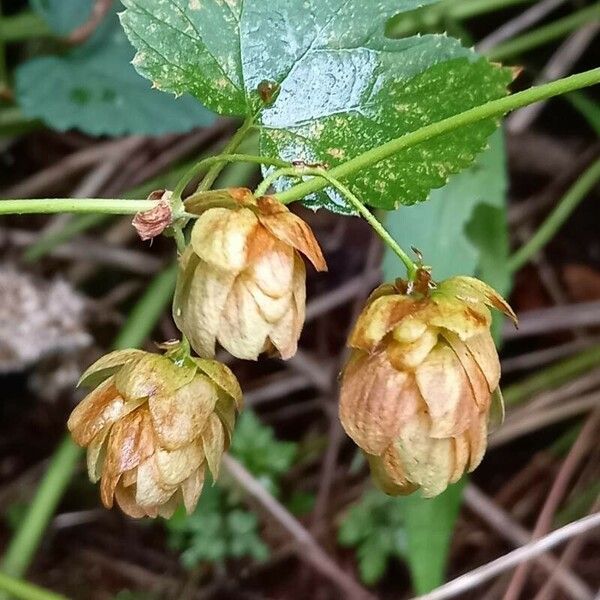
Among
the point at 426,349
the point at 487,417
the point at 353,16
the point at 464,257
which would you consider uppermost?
the point at 353,16

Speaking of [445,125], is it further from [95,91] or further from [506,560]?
[95,91]

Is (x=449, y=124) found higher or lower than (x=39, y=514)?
higher

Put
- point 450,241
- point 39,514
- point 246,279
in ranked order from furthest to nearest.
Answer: point 39,514, point 450,241, point 246,279

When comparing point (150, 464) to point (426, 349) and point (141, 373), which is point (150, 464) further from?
point (426, 349)

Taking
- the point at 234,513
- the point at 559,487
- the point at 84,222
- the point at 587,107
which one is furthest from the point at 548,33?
the point at 234,513

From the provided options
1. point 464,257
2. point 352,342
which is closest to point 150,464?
point 352,342

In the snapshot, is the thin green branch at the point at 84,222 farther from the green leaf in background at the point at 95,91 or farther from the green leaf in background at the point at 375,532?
the green leaf in background at the point at 375,532
